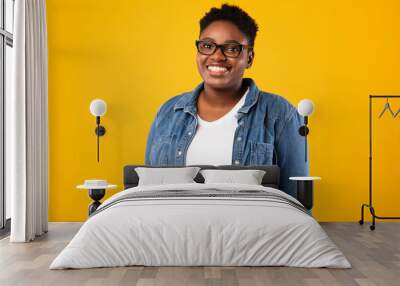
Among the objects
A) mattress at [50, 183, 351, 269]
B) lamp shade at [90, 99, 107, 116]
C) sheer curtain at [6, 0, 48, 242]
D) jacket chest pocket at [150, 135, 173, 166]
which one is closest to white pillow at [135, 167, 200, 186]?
jacket chest pocket at [150, 135, 173, 166]

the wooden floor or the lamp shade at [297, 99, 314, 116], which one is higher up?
the lamp shade at [297, 99, 314, 116]

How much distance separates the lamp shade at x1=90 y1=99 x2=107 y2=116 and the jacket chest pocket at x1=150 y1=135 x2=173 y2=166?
2.37 ft

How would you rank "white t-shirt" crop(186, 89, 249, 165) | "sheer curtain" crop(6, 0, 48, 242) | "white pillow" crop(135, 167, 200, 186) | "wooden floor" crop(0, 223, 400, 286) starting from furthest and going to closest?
"white t-shirt" crop(186, 89, 249, 165) < "white pillow" crop(135, 167, 200, 186) < "sheer curtain" crop(6, 0, 48, 242) < "wooden floor" crop(0, 223, 400, 286)

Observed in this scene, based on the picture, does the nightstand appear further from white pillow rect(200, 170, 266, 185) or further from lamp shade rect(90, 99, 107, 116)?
white pillow rect(200, 170, 266, 185)

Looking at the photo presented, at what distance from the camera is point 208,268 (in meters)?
3.96

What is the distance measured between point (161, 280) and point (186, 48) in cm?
364

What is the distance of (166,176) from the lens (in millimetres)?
5656

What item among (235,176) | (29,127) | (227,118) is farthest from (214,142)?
(29,127)

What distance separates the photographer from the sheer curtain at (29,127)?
18.0 feet

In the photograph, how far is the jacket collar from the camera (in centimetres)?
637

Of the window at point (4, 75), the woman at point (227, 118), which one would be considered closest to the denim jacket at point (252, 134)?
the woman at point (227, 118)

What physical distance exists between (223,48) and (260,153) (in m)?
1.27

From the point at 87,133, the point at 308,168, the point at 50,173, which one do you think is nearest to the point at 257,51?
the point at 308,168

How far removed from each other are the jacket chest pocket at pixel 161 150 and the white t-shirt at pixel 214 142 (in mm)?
268
